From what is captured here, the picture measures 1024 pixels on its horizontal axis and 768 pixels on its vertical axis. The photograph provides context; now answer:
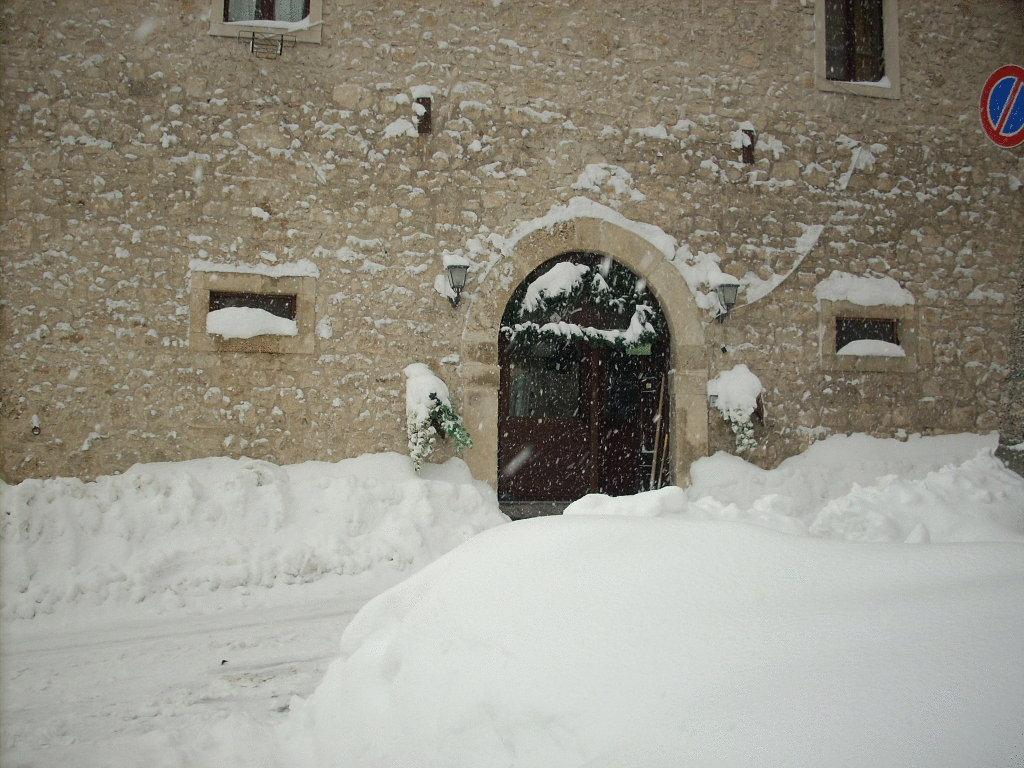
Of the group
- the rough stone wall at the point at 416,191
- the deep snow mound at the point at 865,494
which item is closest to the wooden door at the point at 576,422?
the rough stone wall at the point at 416,191

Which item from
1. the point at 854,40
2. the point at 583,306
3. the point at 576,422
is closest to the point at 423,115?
the point at 583,306

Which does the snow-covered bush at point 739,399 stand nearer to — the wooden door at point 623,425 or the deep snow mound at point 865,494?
the deep snow mound at point 865,494

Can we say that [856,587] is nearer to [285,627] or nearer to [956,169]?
[285,627]

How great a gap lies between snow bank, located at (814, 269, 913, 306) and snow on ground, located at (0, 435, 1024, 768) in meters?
2.98

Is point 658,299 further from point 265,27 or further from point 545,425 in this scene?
point 265,27

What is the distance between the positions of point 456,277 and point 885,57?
5551 millimetres

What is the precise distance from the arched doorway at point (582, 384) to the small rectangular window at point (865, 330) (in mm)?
1938

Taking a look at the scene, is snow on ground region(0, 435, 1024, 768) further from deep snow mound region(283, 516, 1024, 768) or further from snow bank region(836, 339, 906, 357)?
snow bank region(836, 339, 906, 357)

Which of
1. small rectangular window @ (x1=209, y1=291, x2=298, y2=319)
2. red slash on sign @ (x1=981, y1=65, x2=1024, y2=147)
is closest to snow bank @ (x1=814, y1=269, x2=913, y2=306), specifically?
red slash on sign @ (x1=981, y1=65, x2=1024, y2=147)

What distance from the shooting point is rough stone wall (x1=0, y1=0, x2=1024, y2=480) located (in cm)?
568

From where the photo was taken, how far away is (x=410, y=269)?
20.4 feet

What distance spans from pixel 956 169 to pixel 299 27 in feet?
23.6

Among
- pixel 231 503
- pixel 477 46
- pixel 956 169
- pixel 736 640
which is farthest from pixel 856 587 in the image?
pixel 956 169

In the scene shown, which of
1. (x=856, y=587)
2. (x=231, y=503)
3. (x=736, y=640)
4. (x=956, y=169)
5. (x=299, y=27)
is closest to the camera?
(x=736, y=640)
